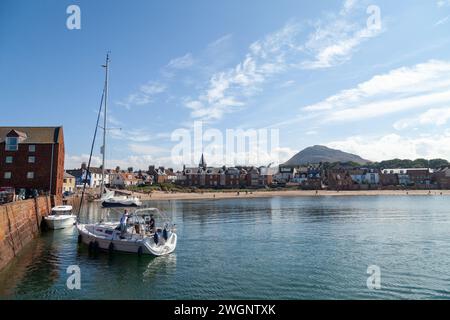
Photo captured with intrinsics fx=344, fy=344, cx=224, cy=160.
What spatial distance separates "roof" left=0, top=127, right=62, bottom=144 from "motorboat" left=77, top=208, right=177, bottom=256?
2901 centimetres

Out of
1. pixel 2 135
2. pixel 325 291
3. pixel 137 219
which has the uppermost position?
pixel 2 135

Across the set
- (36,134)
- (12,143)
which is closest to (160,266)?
(36,134)

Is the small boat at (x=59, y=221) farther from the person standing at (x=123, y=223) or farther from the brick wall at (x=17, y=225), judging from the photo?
the person standing at (x=123, y=223)

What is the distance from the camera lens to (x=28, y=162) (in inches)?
2069

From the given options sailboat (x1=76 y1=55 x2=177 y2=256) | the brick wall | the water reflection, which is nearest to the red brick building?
the brick wall

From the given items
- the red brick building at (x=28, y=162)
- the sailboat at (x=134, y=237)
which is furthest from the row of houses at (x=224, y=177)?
the sailboat at (x=134, y=237)

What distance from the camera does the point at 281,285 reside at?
64.7ft

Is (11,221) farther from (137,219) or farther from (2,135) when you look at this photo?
(2,135)

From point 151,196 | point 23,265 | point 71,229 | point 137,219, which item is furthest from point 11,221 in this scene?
point 151,196

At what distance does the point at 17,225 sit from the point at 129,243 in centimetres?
957

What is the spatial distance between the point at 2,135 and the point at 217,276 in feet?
161

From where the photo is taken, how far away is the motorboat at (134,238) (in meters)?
26.6

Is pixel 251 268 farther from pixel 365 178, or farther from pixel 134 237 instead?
pixel 365 178

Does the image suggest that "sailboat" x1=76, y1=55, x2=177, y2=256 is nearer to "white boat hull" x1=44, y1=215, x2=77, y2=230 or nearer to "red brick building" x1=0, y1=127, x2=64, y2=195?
"white boat hull" x1=44, y1=215, x2=77, y2=230
